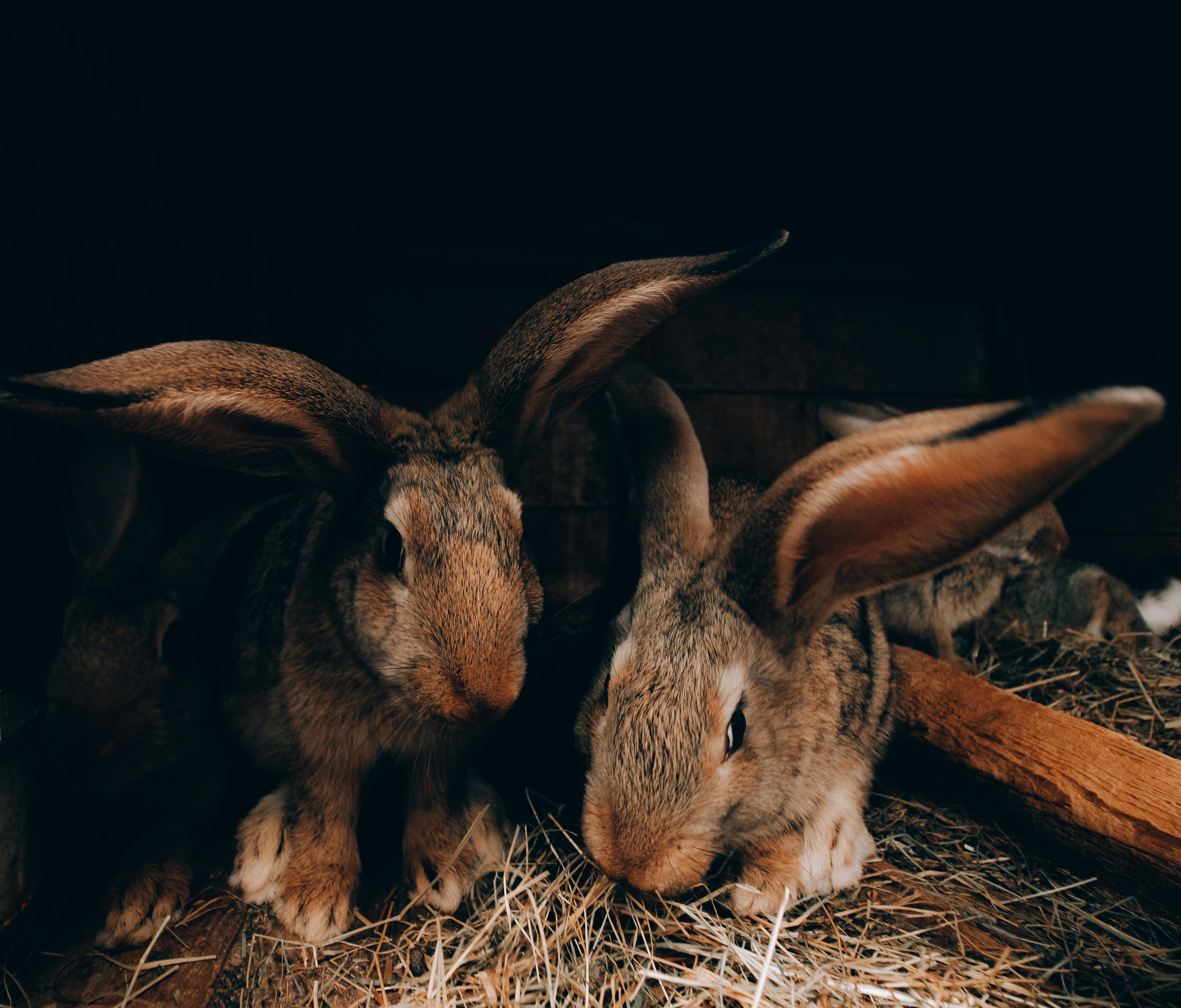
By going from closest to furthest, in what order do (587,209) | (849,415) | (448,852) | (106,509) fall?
(448,852) → (106,509) → (849,415) → (587,209)

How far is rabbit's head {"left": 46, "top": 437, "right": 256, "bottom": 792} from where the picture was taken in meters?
1.33

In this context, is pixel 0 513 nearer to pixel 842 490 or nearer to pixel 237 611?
pixel 237 611

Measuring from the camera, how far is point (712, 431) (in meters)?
2.51

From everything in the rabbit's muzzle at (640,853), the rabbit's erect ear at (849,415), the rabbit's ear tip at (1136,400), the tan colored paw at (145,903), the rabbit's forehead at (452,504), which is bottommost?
the tan colored paw at (145,903)

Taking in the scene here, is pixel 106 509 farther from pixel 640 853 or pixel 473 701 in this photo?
pixel 640 853

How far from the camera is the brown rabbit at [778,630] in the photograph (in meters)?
0.93

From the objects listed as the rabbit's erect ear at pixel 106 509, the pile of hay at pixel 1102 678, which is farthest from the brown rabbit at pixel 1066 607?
the rabbit's erect ear at pixel 106 509

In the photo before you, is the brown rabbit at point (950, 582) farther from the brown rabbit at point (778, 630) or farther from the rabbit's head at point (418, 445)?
the rabbit's head at point (418, 445)

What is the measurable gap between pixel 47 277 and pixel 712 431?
2068 millimetres

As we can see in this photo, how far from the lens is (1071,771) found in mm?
1284

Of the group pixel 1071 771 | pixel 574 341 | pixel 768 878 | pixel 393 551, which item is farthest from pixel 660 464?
pixel 1071 771

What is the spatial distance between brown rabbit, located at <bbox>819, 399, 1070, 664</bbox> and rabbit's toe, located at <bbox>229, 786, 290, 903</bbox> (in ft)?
6.57

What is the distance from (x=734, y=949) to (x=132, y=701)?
1394 mm

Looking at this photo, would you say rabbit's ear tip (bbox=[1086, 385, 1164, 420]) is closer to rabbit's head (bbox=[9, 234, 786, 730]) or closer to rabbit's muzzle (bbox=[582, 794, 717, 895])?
rabbit's head (bbox=[9, 234, 786, 730])
